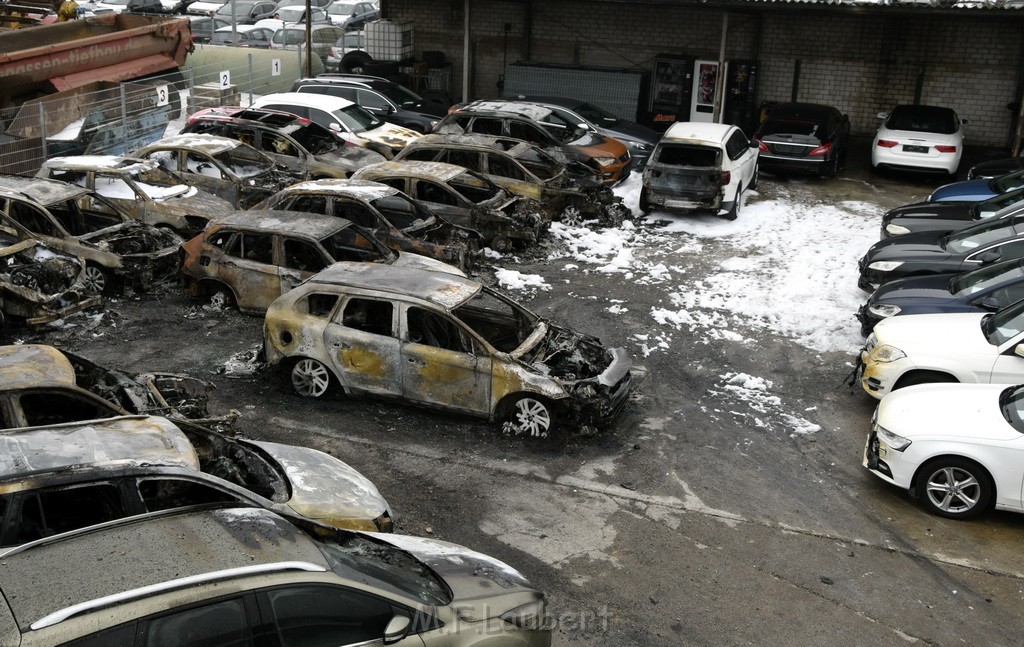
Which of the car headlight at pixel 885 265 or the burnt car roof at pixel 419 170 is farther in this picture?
the burnt car roof at pixel 419 170

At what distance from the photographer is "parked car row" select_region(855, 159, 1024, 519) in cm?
868

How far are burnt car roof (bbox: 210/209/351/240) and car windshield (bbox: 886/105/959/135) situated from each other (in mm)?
13039

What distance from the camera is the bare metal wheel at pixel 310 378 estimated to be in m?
10.5

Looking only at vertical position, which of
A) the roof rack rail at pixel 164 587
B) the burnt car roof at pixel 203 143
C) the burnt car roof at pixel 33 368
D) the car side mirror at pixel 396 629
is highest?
the burnt car roof at pixel 203 143

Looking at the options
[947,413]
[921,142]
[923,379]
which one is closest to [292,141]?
[923,379]

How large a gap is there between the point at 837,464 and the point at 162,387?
6379 mm

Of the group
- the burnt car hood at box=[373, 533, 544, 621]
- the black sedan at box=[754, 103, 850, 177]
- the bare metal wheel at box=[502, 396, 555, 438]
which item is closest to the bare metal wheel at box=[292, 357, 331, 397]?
the bare metal wheel at box=[502, 396, 555, 438]

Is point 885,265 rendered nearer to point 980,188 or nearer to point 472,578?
point 980,188

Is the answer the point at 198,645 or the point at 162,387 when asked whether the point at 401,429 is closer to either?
the point at 162,387

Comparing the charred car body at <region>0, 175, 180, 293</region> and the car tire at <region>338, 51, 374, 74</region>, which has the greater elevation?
the car tire at <region>338, 51, 374, 74</region>

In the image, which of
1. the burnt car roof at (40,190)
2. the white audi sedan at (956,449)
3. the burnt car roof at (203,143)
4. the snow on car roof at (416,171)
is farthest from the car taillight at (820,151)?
the burnt car roof at (40,190)

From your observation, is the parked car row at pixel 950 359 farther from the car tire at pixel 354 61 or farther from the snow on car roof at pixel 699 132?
the car tire at pixel 354 61

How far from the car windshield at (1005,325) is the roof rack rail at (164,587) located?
7.66 meters

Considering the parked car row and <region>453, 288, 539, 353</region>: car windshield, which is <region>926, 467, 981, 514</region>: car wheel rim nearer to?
the parked car row
